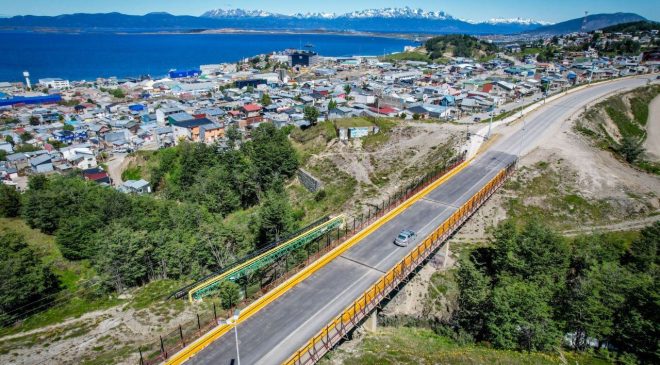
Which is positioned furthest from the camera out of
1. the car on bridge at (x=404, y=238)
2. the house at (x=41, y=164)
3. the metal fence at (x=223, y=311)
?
the house at (x=41, y=164)

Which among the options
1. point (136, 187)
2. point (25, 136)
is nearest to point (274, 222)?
point (136, 187)

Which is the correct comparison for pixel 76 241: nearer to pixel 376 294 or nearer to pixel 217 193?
pixel 217 193

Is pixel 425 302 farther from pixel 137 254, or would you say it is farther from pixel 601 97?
pixel 601 97

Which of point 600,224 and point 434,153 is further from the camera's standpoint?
point 434,153

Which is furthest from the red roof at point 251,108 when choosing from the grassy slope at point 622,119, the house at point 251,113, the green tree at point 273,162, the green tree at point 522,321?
the green tree at point 522,321

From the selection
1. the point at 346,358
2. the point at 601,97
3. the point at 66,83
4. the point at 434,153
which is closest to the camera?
the point at 346,358

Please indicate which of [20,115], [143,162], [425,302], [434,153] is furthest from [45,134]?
[425,302]

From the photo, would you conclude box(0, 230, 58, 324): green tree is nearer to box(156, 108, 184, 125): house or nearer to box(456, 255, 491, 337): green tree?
box(456, 255, 491, 337): green tree

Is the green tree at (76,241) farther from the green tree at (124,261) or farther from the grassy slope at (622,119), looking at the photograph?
the grassy slope at (622,119)
